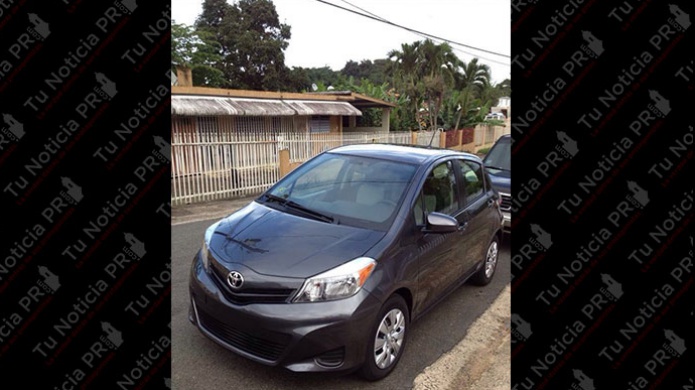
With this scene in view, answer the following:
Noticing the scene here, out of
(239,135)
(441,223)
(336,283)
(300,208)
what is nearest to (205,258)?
(300,208)

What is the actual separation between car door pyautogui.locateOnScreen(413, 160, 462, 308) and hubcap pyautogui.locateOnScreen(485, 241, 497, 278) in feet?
2.85

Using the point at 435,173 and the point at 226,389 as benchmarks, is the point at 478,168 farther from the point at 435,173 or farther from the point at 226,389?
the point at 226,389

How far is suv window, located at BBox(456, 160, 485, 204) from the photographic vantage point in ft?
13.6

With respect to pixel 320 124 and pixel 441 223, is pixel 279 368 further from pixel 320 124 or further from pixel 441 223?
pixel 320 124

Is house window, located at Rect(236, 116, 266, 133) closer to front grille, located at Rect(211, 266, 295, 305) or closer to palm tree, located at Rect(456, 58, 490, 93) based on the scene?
front grille, located at Rect(211, 266, 295, 305)

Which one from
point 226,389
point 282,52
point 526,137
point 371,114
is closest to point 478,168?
point 526,137

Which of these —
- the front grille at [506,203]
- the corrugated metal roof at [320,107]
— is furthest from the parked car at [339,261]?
the corrugated metal roof at [320,107]

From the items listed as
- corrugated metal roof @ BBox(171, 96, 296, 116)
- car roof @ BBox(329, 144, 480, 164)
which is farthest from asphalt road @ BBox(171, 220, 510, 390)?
corrugated metal roof @ BBox(171, 96, 296, 116)

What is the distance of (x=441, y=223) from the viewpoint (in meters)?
3.08

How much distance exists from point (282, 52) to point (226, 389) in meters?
31.7

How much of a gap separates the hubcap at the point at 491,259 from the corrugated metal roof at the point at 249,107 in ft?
30.2

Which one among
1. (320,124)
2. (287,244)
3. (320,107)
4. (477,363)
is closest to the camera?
(287,244)

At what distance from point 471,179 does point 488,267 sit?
113 centimetres

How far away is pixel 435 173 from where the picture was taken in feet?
11.9
